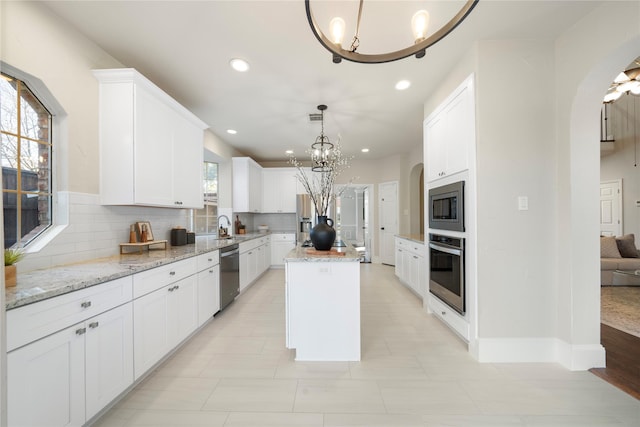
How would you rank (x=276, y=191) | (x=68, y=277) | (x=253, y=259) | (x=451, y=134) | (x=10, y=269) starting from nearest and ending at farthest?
(x=10, y=269) < (x=68, y=277) < (x=451, y=134) < (x=253, y=259) < (x=276, y=191)

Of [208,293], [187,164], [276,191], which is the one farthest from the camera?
[276,191]

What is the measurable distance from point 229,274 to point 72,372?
209 cm

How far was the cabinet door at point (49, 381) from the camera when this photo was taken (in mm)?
1118

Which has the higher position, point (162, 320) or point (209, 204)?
point (209, 204)

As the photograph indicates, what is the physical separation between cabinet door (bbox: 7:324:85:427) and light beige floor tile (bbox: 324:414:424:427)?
1.40 meters

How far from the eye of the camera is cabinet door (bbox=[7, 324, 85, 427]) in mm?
1118

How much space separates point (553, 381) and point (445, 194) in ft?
5.66

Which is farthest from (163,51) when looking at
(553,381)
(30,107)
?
(553,381)

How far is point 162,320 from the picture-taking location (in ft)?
6.70

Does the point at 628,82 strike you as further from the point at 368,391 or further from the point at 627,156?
the point at 368,391

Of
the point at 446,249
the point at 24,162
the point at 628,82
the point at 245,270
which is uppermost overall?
the point at 628,82

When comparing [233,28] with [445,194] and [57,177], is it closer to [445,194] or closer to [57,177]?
[57,177]

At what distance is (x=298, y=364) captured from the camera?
212 centimetres

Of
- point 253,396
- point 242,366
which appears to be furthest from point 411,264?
point 253,396
